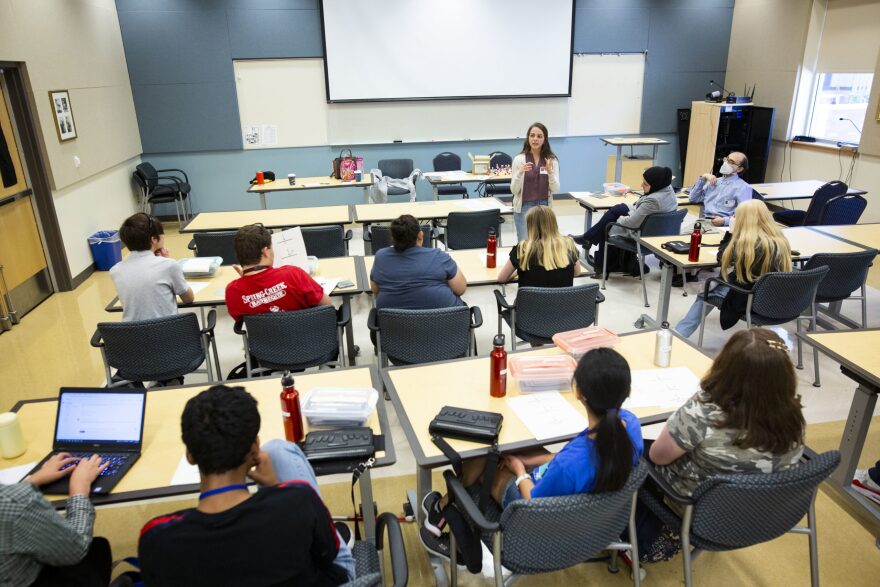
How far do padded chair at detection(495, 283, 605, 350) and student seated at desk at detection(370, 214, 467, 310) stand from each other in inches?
18.1

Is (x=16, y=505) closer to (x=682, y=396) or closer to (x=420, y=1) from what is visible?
(x=682, y=396)

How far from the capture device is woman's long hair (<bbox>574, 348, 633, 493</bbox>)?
67.8 inches

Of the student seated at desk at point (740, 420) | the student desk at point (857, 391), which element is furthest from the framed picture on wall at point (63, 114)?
the student desk at point (857, 391)

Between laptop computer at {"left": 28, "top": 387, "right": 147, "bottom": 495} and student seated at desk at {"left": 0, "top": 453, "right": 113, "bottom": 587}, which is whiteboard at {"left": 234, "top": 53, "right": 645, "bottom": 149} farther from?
student seated at desk at {"left": 0, "top": 453, "right": 113, "bottom": 587}

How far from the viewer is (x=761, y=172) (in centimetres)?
900

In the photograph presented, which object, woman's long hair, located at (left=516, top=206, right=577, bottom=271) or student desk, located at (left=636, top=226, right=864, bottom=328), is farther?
student desk, located at (left=636, top=226, right=864, bottom=328)

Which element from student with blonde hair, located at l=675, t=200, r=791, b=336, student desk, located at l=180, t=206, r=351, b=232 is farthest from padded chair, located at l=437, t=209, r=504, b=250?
student with blonde hair, located at l=675, t=200, r=791, b=336

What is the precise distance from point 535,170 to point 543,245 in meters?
2.36

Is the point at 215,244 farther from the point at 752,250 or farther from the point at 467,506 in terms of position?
the point at 752,250

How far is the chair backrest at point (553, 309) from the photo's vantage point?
11.5 ft

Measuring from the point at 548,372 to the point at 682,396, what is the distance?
1.82ft

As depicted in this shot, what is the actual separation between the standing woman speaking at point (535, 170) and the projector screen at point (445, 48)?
11.4 feet

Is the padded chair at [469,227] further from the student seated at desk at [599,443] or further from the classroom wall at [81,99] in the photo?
the classroom wall at [81,99]

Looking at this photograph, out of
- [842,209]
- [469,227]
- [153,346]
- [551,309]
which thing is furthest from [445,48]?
[153,346]
